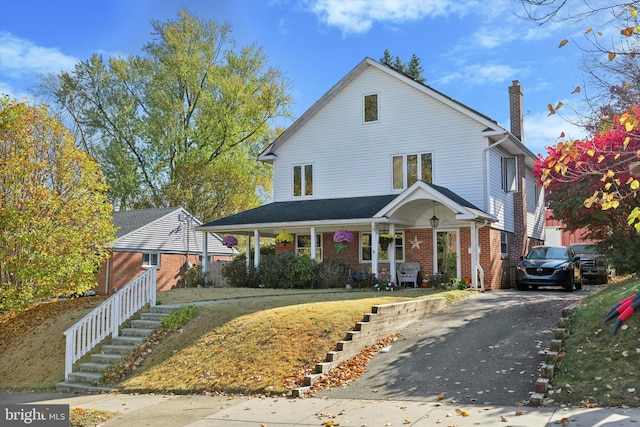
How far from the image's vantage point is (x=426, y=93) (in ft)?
73.0

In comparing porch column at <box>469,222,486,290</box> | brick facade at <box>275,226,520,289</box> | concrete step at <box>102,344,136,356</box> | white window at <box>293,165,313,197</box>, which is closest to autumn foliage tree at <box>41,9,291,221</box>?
white window at <box>293,165,313,197</box>

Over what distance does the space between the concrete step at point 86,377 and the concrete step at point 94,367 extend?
8 cm

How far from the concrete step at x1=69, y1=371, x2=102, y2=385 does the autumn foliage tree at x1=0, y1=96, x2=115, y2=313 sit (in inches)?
178

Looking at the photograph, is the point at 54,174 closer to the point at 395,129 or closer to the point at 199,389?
the point at 199,389

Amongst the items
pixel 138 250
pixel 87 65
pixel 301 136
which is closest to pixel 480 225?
pixel 301 136

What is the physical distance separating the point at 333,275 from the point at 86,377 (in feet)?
31.2

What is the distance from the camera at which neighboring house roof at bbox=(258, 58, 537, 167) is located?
20.8m

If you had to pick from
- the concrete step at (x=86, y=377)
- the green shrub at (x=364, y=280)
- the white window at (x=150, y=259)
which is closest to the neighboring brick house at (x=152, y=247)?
the white window at (x=150, y=259)

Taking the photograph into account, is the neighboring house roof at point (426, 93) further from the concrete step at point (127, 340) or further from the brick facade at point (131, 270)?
the concrete step at point (127, 340)

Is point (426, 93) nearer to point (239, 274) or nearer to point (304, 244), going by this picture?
point (304, 244)

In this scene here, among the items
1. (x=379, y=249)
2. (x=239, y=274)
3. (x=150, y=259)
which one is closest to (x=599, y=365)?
(x=379, y=249)

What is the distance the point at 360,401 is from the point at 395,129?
1551cm

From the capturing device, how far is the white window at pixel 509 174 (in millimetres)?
23203

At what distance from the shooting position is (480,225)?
19906mm
